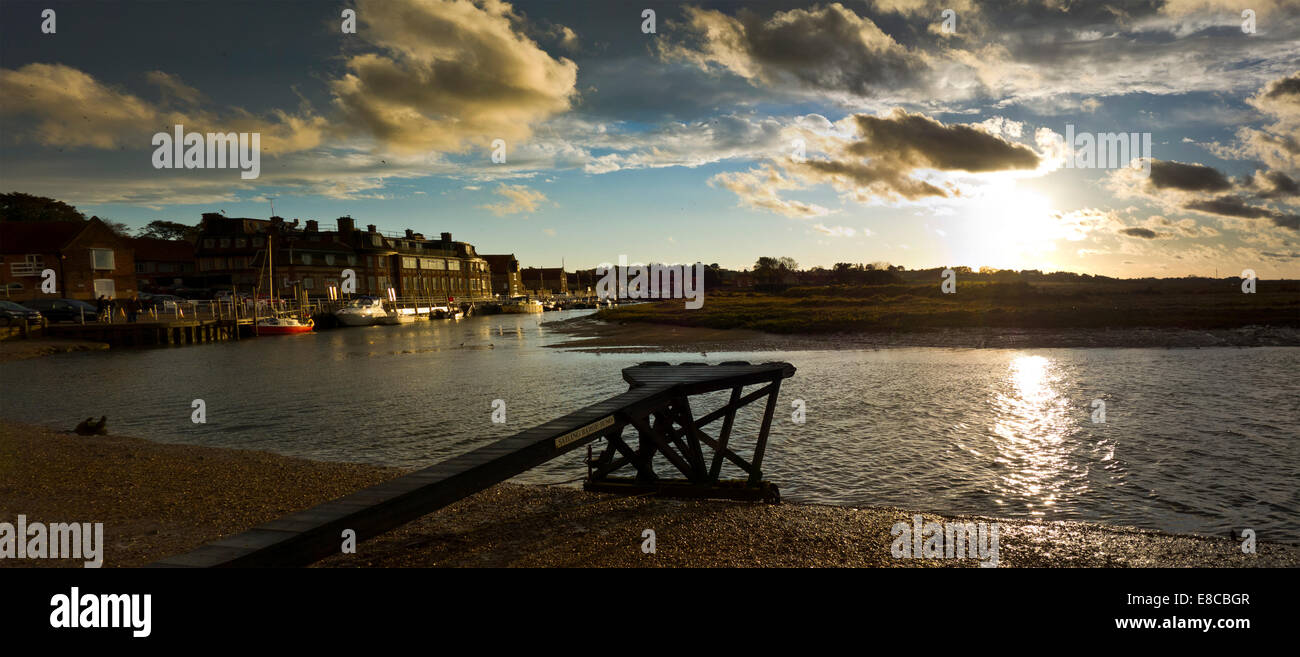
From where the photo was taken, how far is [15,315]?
52.2m

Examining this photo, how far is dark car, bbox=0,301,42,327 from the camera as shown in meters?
51.2

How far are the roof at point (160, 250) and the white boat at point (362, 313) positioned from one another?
4586 cm

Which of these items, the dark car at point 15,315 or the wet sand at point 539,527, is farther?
the dark car at point 15,315

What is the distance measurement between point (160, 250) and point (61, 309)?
59.0 metres

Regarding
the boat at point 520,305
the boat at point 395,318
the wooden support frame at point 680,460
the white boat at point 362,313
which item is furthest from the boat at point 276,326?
the wooden support frame at point 680,460

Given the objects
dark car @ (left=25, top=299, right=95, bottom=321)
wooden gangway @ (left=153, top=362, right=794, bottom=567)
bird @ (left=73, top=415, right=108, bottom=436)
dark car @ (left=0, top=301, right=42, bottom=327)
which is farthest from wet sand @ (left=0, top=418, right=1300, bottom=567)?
dark car @ (left=25, top=299, right=95, bottom=321)

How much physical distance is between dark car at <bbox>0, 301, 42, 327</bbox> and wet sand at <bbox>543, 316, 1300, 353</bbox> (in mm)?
40603

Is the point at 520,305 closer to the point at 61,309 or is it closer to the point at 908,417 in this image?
the point at 61,309

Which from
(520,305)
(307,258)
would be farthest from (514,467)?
(520,305)

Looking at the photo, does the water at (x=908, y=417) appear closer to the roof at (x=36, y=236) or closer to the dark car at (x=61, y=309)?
the dark car at (x=61, y=309)

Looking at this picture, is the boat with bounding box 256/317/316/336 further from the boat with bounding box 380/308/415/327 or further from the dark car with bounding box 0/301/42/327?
the boat with bounding box 380/308/415/327

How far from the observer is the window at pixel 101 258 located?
7625 cm
